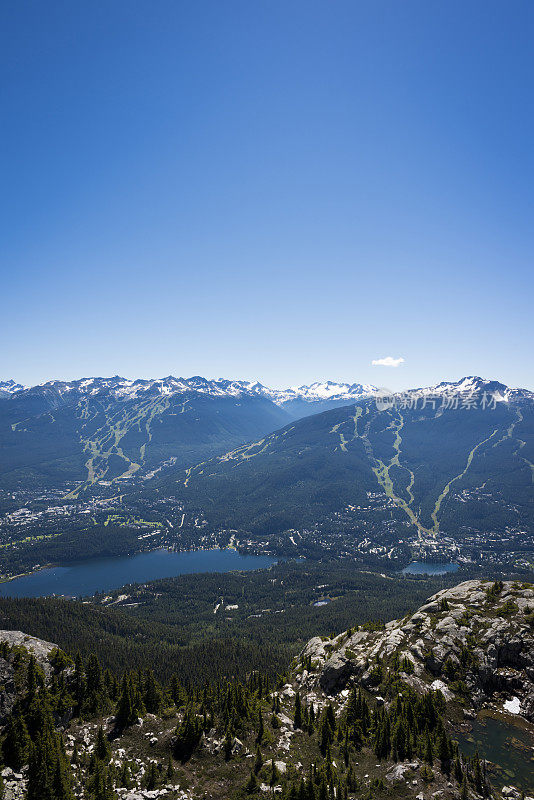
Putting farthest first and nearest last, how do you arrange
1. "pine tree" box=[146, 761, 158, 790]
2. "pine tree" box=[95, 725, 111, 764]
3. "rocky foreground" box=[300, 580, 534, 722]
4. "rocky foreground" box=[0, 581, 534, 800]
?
"rocky foreground" box=[300, 580, 534, 722], "pine tree" box=[95, 725, 111, 764], "rocky foreground" box=[0, 581, 534, 800], "pine tree" box=[146, 761, 158, 790]

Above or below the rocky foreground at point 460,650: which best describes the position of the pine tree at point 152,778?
above

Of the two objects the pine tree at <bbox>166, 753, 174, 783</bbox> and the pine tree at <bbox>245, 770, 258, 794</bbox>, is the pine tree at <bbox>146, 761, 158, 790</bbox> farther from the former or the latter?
the pine tree at <bbox>245, 770, 258, 794</bbox>

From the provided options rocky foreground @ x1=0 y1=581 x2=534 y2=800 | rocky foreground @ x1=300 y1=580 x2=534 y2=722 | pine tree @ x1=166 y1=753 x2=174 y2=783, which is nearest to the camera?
rocky foreground @ x1=0 y1=581 x2=534 y2=800

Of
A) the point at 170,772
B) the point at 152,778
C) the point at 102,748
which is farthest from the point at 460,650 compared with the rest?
the point at 102,748

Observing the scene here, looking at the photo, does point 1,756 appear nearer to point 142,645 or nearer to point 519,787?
point 519,787

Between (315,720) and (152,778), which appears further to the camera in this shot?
(315,720)

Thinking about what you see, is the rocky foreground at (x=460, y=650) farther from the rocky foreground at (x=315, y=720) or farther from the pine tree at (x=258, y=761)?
the pine tree at (x=258, y=761)

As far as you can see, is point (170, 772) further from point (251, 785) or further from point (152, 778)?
point (251, 785)

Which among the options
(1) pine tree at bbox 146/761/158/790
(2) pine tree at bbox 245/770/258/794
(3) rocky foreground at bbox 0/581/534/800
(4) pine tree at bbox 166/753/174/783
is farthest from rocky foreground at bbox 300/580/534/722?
(1) pine tree at bbox 146/761/158/790

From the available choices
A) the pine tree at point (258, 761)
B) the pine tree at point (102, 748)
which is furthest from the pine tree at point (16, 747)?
the pine tree at point (258, 761)

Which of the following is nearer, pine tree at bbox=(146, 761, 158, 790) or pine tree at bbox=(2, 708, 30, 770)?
pine tree at bbox=(2, 708, 30, 770)

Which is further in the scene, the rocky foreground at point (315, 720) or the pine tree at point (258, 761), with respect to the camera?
the pine tree at point (258, 761)
